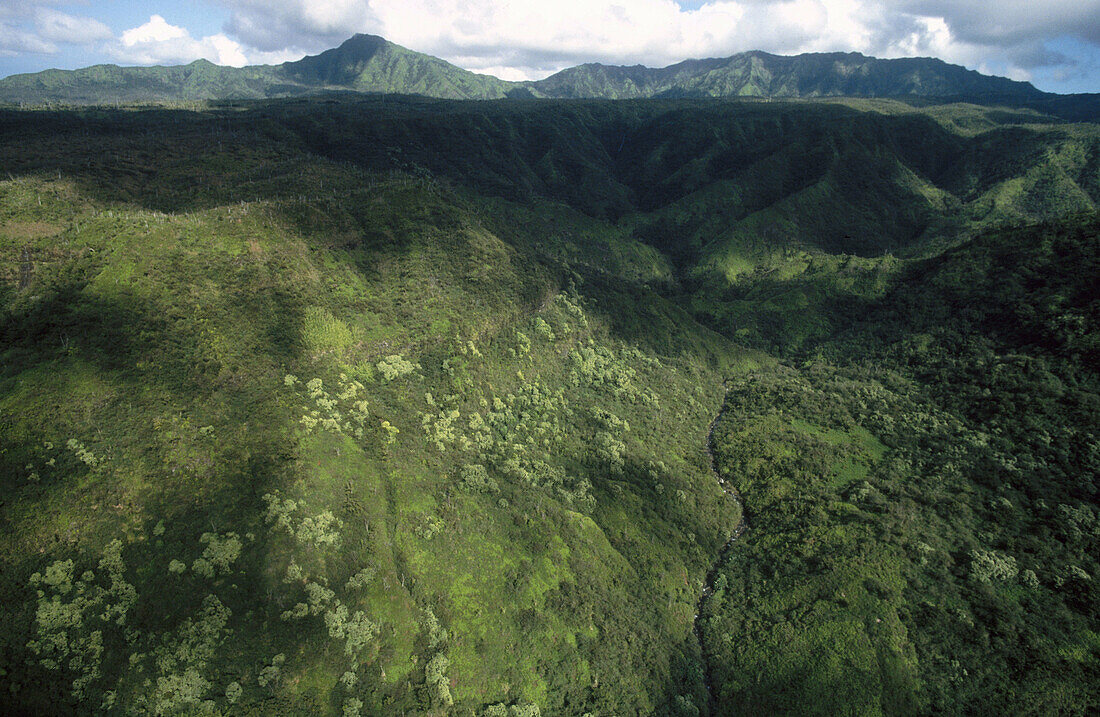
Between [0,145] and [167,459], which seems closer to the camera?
[167,459]

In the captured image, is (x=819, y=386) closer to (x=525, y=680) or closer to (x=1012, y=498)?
(x=1012, y=498)

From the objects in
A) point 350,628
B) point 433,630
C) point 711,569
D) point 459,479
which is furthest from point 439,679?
point 711,569

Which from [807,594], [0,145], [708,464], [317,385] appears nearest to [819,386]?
[708,464]

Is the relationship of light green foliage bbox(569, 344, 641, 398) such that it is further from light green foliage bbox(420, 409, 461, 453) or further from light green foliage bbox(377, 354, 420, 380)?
light green foliage bbox(377, 354, 420, 380)

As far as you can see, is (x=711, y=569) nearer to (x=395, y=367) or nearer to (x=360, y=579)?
(x=360, y=579)

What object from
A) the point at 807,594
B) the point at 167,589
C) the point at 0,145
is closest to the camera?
the point at 167,589

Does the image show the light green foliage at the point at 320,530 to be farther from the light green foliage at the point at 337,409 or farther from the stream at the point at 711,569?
the stream at the point at 711,569

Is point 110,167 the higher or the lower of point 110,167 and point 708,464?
the higher
